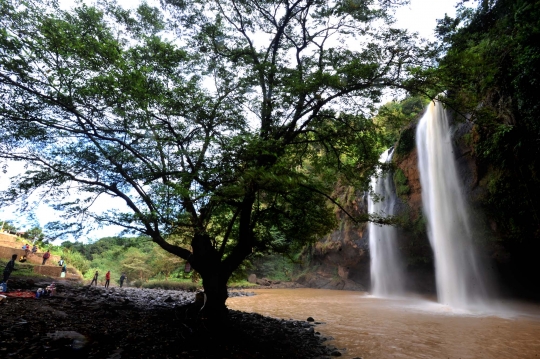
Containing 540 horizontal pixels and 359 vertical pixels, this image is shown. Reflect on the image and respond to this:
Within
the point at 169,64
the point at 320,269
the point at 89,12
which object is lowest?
the point at 320,269

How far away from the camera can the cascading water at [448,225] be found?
52.4ft

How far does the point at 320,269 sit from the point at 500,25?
80.8 ft

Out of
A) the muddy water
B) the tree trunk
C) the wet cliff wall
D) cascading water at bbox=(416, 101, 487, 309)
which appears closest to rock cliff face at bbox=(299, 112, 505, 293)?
the wet cliff wall

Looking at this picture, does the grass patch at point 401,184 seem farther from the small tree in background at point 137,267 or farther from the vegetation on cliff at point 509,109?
the small tree in background at point 137,267

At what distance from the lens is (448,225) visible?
54.2 feet

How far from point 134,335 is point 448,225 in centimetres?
1674

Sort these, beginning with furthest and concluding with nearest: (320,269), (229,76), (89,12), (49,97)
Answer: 1. (320,269)
2. (229,76)
3. (89,12)
4. (49,97)

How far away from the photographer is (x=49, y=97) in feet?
19.7

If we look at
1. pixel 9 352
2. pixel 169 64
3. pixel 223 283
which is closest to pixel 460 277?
pixel 223 283

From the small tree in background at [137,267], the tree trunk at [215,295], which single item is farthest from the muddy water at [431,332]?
the small tree in background at [137,267]

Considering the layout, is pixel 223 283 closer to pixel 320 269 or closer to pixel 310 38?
pixel 310 38

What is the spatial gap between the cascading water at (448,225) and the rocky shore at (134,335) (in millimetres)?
11694

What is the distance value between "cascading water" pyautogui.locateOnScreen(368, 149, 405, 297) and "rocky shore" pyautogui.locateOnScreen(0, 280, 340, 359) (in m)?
14.6

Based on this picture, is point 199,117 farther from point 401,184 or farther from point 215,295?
point 401,184
